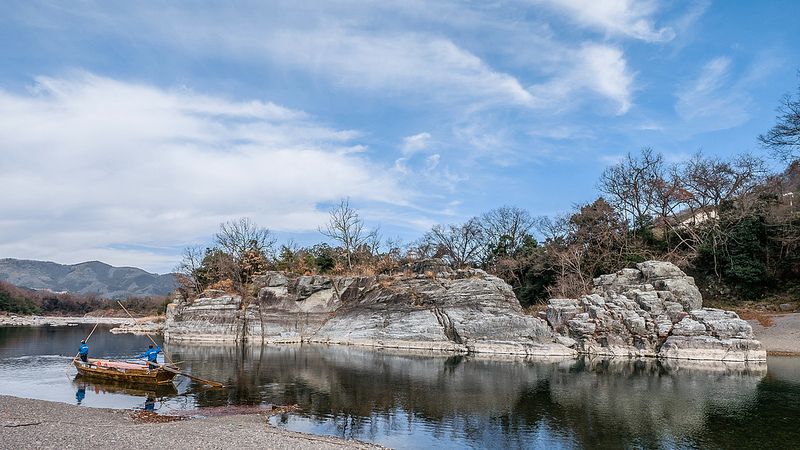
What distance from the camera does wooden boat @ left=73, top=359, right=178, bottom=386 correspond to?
29.5 metres

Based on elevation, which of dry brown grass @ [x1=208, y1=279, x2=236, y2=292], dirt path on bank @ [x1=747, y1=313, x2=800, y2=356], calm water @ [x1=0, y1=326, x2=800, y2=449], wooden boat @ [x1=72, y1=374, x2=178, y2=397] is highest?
dry brown grass @ [x1=208, y1=279, x2=236, y2=292]

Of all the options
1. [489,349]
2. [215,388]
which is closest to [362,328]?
[489,349]

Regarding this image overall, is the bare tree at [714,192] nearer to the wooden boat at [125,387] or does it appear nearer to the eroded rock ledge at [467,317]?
the eroded rock ledge at [467,317]

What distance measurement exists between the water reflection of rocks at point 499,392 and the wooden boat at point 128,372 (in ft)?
11.7

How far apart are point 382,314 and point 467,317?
9791mm

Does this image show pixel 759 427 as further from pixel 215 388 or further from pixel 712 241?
pixel 712 241

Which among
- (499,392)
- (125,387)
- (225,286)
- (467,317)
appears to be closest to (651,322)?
(467,317)

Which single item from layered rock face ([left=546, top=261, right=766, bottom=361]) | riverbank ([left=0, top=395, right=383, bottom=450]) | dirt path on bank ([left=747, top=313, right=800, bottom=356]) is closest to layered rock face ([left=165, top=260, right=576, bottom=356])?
layered rock face ([left=546, top=261, right=766, bottom=361])

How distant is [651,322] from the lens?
46.8 meters

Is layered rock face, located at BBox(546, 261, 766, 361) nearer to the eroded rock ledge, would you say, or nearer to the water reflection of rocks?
the eroded rock ledge

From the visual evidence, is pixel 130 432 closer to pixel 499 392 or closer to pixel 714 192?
pixel 499 392

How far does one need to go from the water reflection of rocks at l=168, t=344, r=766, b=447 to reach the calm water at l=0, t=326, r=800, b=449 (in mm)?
81

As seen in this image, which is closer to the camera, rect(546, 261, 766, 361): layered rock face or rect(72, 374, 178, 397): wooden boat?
rect(72, 374, 178, 397): wooden boat

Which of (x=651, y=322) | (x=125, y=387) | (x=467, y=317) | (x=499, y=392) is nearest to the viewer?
(x=499, y=392)
